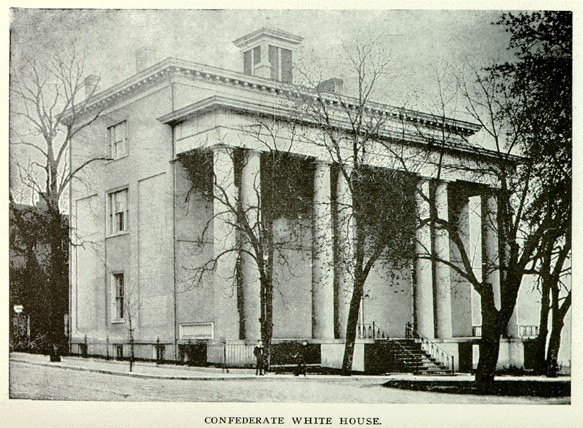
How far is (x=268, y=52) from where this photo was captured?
49.1 feet

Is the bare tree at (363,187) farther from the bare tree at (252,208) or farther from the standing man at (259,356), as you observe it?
the standing man at (259,356)

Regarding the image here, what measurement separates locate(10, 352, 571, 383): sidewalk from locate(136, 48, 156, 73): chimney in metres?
3.98

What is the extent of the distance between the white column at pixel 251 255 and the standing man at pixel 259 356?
0.45 ft

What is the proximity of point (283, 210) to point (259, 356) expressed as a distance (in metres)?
2.03

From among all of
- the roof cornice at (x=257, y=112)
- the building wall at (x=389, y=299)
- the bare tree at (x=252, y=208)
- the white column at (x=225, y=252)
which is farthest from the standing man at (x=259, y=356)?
the roof cornice at (x=257, y=112)

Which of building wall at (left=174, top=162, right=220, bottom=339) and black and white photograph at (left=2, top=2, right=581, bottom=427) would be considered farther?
building wall at (left=174, top=162, right=220, bottom=339)

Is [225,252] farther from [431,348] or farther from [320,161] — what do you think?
[431,348]

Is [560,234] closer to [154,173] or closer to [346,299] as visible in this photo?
[346,299]

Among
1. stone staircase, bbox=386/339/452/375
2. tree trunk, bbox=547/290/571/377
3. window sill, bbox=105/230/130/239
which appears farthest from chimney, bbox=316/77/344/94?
tree trunk, bbox=547/290/571/377

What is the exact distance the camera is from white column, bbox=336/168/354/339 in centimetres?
1597

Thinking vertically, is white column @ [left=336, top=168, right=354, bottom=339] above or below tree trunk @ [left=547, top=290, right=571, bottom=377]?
above

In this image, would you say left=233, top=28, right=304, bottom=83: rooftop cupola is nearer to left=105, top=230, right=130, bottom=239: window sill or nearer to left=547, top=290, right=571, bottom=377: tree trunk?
left=105, top=230, right=130, bottom=239: window sill

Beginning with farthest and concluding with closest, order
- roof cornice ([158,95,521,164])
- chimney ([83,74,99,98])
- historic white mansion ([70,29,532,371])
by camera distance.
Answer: roof cornice ([158,95,521,164])
historic white mansion ([70,29,532,371])
chimney ([83,74,99,98])

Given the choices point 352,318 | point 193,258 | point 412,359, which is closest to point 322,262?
point 352,318
